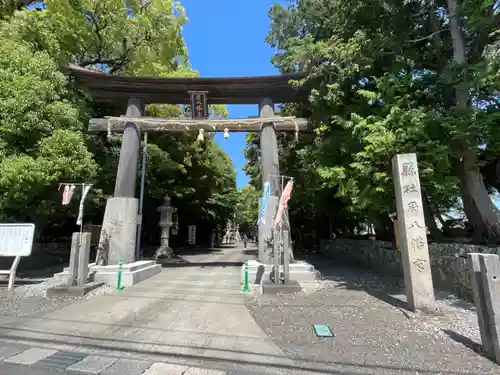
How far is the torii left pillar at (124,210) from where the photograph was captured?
1044 cm

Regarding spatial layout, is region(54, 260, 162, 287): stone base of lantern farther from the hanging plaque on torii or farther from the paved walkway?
the hanging plaque on torii

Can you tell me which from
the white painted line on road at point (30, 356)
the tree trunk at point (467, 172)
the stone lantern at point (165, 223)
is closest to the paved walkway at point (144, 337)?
the white painted line on road at point (30, 356)

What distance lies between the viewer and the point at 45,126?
959 centimetres

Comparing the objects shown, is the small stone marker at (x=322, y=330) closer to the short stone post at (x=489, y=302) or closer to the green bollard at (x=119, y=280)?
the short stone post at (x=489, y=302)

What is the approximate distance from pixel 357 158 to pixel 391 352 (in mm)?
4821

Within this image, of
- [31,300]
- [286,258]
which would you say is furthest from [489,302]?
[31,300]

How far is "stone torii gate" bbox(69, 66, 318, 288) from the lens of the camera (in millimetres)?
10961

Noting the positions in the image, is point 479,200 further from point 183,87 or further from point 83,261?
point 83,261

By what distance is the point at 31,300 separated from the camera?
757cm

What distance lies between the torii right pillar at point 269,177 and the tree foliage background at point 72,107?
5.86 metres

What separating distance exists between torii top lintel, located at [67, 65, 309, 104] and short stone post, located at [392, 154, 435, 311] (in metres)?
5.91

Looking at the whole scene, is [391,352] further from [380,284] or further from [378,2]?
[378,2]

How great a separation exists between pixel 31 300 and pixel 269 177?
292 inches

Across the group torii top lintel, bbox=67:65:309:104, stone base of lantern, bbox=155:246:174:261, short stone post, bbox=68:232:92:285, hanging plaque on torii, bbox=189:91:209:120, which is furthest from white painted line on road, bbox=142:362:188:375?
stone base of lantern, bbox=155:246:174:261
